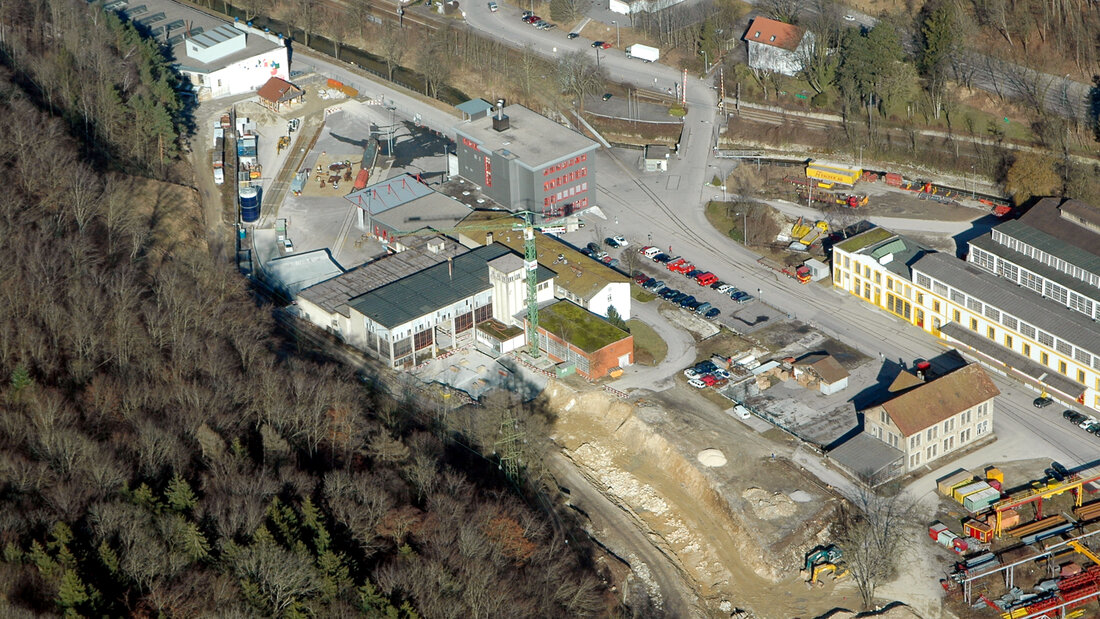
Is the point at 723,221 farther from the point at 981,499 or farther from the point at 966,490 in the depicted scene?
the point at 981,499

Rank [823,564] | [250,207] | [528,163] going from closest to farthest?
[823,564] < [528,163] < [250,207]

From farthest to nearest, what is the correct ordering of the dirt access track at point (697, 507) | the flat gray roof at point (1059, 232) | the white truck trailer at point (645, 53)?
the white truck trailer at point (645, 53)
the flat gray roof at point (1059, 232)
the dirt access track at point (697, 507)

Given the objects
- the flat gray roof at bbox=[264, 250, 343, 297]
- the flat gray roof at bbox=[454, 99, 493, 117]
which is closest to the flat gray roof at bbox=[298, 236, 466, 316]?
the flat gray roof at bbox=[264, 250, 343, 297]

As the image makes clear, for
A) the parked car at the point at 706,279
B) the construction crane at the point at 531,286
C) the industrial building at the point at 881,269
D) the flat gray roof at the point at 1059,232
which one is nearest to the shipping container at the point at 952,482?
the industrial building at the point at 881,269

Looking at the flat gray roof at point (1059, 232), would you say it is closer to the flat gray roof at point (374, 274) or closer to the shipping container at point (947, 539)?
the shipping container at point (947, 539)

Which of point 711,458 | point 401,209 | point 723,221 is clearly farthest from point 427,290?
point 723,221

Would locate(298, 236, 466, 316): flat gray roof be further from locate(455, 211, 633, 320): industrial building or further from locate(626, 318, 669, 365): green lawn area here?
locate(626, 318, 669, 365): green lawn area
